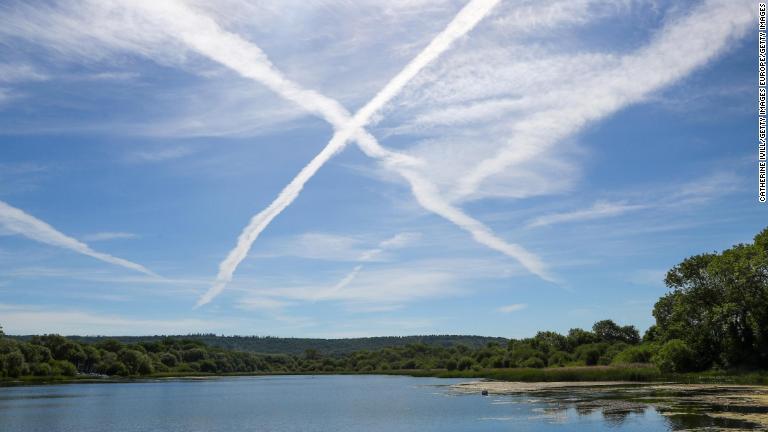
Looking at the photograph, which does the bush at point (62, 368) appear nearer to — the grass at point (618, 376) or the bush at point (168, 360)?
the grass at point (618, 376)

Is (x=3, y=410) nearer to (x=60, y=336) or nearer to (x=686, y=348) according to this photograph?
(x=686, y=348)

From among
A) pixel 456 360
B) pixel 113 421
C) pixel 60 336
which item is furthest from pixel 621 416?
pixel 60 336

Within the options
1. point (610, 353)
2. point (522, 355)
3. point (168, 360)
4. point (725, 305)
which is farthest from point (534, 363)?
point (168, 360)

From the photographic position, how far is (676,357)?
82.0 m

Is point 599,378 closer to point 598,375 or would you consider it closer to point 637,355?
point 598,375

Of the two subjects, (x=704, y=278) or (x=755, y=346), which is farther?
(x=704, y=278)

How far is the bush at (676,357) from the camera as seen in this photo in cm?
8119

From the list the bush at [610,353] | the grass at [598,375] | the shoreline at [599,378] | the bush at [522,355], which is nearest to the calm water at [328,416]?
the shoreline at [599,378]

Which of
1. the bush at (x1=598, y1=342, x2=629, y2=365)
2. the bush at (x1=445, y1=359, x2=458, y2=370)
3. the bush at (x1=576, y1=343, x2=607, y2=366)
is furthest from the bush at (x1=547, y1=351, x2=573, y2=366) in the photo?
the bush at (x1=445, y1=359, x2=458, y2=370)

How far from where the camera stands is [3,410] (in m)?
64.1

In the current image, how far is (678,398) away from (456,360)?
121 meters

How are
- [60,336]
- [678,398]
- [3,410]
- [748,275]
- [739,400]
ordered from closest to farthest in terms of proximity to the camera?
[739,400] → [678,398] → [3,410] → [748,275] → [60,336]

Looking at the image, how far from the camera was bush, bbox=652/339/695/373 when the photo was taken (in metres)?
81.2

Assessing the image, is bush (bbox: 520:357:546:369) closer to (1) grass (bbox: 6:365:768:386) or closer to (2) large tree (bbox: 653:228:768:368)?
(1) grass (bbox: 6:365:768:386)
